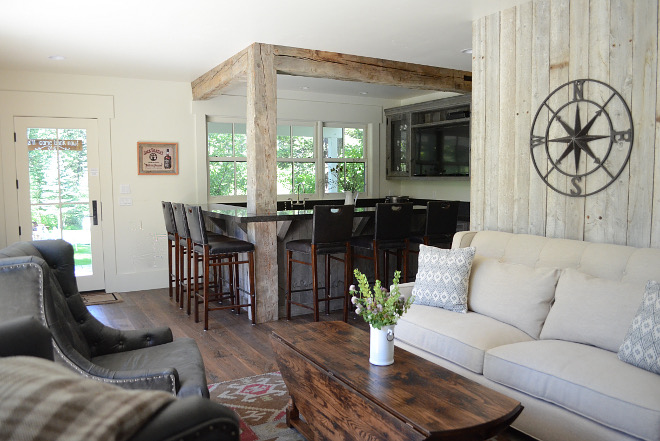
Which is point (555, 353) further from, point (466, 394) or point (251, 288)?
point (251, 288)

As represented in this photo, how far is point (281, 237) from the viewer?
5.10 meters

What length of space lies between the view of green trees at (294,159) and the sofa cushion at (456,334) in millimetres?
4406

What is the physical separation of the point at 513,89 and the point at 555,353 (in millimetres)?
2164

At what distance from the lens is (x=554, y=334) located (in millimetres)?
2861

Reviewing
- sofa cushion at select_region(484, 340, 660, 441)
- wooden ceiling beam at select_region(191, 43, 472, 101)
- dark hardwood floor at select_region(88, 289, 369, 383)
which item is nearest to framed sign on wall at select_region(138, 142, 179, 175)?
wooden ceiling beam at select_region(191, 43, 472, 101)

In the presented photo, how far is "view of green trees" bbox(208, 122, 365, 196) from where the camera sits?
7.19m

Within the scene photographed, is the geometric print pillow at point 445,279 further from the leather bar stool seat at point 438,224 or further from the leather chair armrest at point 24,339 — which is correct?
the leather chair armrest at point 24,339

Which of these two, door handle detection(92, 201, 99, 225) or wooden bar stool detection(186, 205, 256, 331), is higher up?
door handle detection(92, 201, 99, 225)

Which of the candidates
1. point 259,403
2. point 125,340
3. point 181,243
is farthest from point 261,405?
point 181,243

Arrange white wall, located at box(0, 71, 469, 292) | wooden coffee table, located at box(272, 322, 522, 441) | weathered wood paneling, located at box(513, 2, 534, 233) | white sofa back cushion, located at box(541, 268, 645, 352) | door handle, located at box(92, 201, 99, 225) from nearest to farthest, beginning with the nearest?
wooden coffee table, located at box(272, 322, 522, 441) < white sofa back cushion, located at box(541, 268, 645, 352) < weathered wood paneling, located at box(513, 2, 534, 233) < white wall, located at box(0, 71, 469, 292) < door handle, located at box(92, 201, 99, 225)

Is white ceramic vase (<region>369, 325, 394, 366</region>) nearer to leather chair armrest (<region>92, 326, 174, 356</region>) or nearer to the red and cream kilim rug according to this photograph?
the red and cream kilim rug

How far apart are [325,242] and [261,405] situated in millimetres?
1883

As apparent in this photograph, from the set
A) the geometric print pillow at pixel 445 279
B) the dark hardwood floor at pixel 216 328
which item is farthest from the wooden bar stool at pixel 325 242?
the geometric print pillow at pixel 445 279

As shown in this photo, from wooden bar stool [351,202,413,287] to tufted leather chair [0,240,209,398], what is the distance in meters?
2.44
